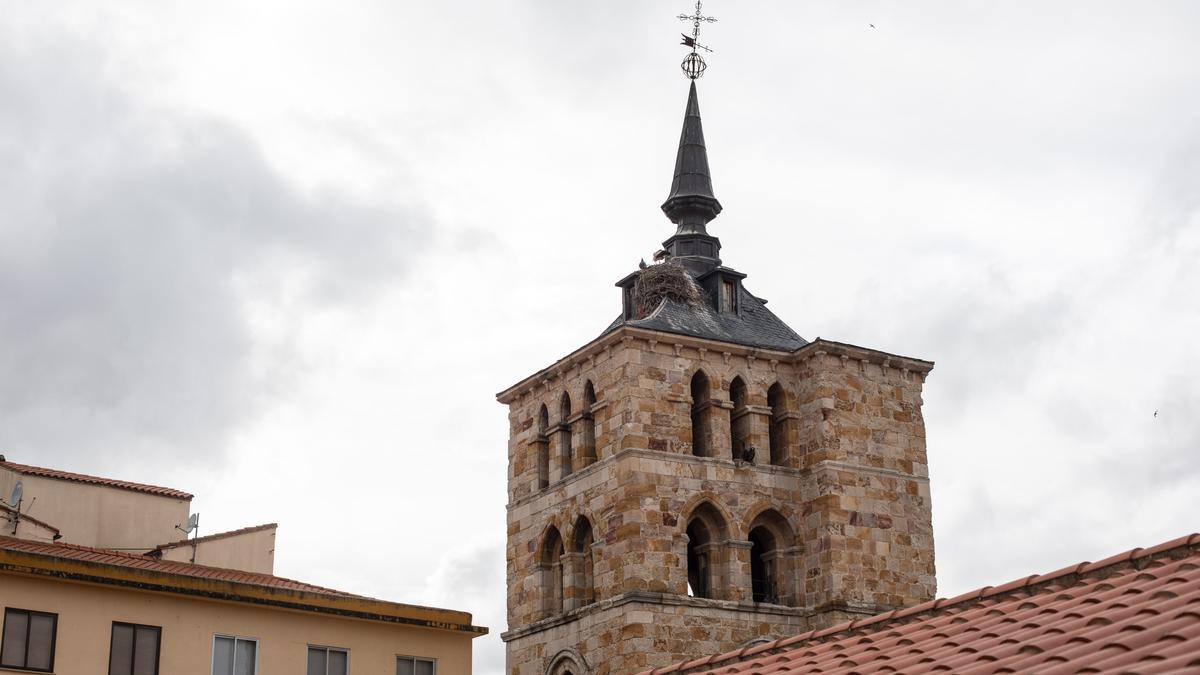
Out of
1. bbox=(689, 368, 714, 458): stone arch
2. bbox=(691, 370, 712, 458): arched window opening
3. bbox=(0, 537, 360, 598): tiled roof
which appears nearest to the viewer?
bbox=(0, 537, 360, 598): tiled roof

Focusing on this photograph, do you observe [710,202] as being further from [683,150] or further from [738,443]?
[738,443]

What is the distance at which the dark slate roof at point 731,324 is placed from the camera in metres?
42.3

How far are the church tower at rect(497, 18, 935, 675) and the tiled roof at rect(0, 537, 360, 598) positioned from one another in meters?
11.1

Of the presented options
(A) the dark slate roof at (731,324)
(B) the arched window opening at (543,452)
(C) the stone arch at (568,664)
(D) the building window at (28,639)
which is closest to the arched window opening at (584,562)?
(C) the stone arch at (568,664)

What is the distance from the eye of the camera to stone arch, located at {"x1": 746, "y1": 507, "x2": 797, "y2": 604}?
1615 inches

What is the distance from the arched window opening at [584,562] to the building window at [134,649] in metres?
17.3

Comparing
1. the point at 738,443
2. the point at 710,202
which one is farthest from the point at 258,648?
the point at 710,202

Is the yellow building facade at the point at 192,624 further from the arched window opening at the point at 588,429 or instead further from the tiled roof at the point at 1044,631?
the arched window opening at the point at 588,429

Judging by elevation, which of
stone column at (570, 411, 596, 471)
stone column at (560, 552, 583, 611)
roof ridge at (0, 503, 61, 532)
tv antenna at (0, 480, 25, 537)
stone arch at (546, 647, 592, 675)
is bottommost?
stone arch at (546, 647, 592, 675)

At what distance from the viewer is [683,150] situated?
5031cm

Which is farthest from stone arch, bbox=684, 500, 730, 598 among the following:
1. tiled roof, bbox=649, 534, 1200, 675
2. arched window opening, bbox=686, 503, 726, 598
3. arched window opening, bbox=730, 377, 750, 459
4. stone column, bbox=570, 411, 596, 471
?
tiled roof, bbox=649, 534, 1200, 675

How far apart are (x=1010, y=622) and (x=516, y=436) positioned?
32972 millimetres

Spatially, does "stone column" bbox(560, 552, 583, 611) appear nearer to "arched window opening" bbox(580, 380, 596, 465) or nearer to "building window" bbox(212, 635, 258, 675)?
"arched window opening" bbox(580, 380, 596, 465)

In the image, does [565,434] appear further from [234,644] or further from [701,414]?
[234,644]
